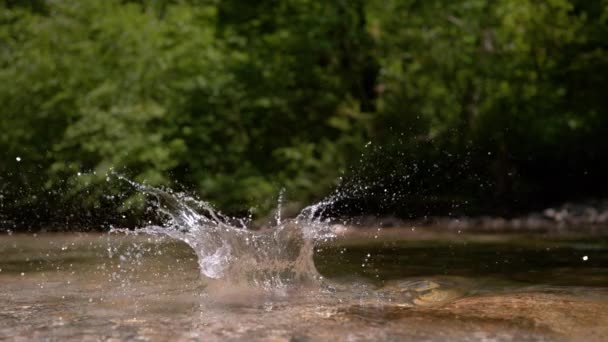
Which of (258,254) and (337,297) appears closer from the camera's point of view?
(337,297)

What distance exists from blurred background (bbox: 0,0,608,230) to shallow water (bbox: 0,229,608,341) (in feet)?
10.2

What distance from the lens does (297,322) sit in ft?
13.4

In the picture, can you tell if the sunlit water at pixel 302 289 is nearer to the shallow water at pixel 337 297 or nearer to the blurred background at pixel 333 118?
the shallow water at pixel 337 297

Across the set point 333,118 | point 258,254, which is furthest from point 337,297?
point 333,118

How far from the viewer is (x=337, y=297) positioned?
4809 mm

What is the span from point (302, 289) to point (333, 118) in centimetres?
684

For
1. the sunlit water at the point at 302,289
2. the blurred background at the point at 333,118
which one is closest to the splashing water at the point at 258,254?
the sunlit water at the point at 302,289

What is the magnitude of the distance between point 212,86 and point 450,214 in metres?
3.47

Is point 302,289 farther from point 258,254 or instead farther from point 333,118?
point 333,118

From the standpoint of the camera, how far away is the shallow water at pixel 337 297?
3.92 meters

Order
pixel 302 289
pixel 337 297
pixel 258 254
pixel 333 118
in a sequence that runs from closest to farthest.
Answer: pixel 337 297 < pixel 302 289 < pixel 258 254 < pixel 333 118

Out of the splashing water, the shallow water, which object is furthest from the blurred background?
the splashing water

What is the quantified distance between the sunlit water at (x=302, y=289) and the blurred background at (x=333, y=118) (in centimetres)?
283

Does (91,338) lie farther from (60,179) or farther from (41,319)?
(60,179)
